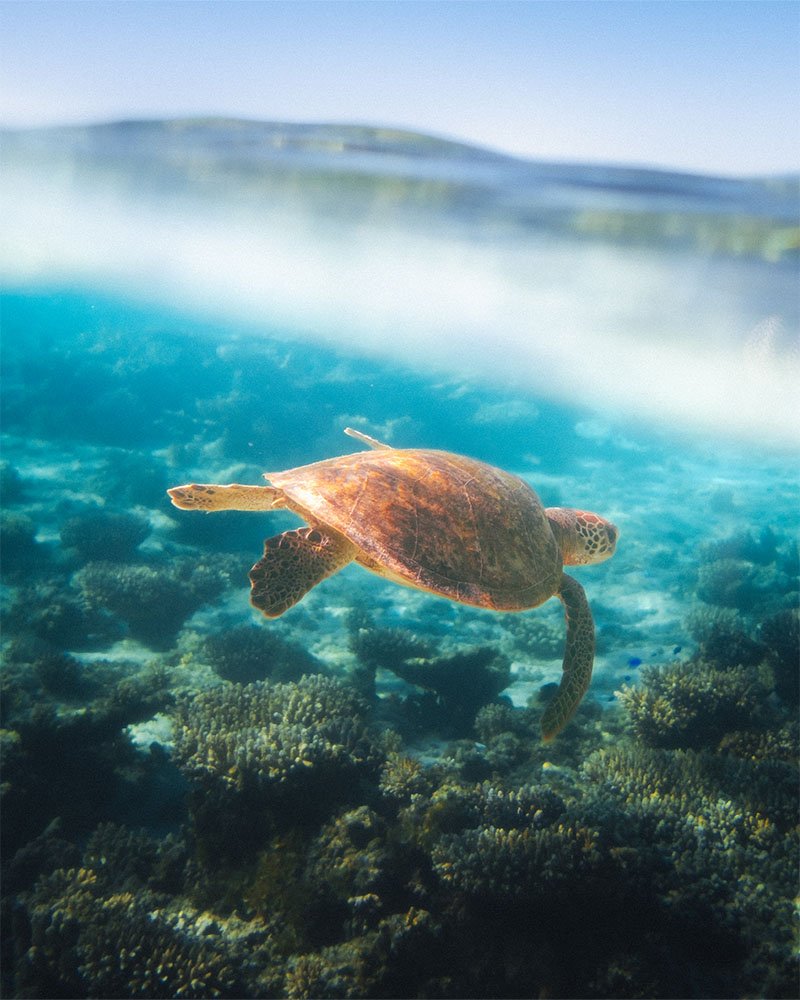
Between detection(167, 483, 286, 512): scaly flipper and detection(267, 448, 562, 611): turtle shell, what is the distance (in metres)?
0.13

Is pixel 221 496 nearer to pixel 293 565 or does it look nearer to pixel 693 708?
pixel 293 565

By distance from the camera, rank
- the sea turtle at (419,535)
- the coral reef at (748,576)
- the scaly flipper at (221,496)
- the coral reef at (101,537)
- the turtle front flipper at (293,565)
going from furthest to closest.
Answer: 1. the coral reef at (748,576)
2. the coral reef at (101,537)
3. the scaly flipper at (221,496)
4. the sea turtle at (419,535)
5. the turtle front flipper at (293,565)

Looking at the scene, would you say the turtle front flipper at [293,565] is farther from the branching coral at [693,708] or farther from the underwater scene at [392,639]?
the branching coral at [693,708]

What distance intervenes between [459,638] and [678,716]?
4.07 m

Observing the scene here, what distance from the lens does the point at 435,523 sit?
4383mm

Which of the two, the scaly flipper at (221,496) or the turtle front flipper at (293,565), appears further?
the scaly flipper at (221,496)

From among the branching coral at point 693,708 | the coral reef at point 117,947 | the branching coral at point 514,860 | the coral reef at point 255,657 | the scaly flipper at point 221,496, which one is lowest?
the coral reef at point 255,657

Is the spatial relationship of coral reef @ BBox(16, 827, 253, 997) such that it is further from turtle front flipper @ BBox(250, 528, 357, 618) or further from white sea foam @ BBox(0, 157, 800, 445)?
white sea foam @ BBox(0, 157, 800, 445)

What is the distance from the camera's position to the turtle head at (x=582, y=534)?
228 inches

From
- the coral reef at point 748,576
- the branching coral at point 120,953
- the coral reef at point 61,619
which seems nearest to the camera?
the branching coral at point 120,953

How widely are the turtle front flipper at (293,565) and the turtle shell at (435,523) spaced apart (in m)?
0.16

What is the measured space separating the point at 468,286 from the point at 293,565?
1897 cm

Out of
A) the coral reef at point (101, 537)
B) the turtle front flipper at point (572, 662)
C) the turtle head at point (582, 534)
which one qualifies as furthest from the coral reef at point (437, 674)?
the coral reef at point (101, 537)

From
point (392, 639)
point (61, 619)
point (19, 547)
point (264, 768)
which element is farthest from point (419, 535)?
point (19, 547)
